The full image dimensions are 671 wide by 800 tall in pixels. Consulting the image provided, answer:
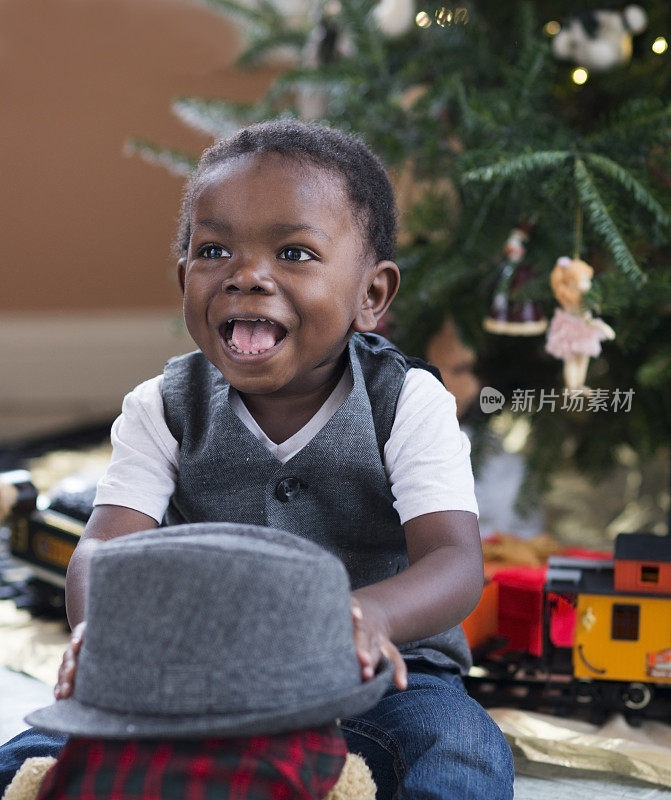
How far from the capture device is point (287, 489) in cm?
72

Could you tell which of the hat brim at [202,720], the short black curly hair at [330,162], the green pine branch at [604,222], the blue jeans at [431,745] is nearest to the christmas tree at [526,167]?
the green pine branch at [604,222]

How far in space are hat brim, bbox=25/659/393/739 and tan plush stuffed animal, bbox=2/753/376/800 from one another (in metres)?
0.06

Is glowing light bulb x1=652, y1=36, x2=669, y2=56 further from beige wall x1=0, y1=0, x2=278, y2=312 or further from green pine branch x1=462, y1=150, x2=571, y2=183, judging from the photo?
beige wall x1=0, y1=0, x2=278, y2=312

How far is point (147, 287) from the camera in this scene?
2277 millimetres

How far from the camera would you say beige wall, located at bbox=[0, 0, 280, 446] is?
2098 millimetres

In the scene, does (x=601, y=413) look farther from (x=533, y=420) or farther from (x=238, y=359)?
(x=238, y=359)

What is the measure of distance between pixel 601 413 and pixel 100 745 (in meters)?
0.85

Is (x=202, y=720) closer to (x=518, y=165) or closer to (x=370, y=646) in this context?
(x=370, y=646)

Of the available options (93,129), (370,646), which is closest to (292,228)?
(370,646)

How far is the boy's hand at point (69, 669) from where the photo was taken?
0.56 meters

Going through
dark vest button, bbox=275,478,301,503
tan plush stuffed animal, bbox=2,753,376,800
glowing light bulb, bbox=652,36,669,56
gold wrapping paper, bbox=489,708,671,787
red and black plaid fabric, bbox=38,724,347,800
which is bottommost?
gold wrapping paper, bbox=489,708,671,787

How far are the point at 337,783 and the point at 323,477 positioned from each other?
0.69ft

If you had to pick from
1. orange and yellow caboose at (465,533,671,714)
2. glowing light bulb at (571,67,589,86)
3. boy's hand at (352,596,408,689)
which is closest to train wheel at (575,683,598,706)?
orange and yellow caboose at (465,533,671,714)

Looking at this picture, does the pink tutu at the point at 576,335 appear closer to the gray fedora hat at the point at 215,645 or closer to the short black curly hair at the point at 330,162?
the short black curly hair at the point at 330,162
